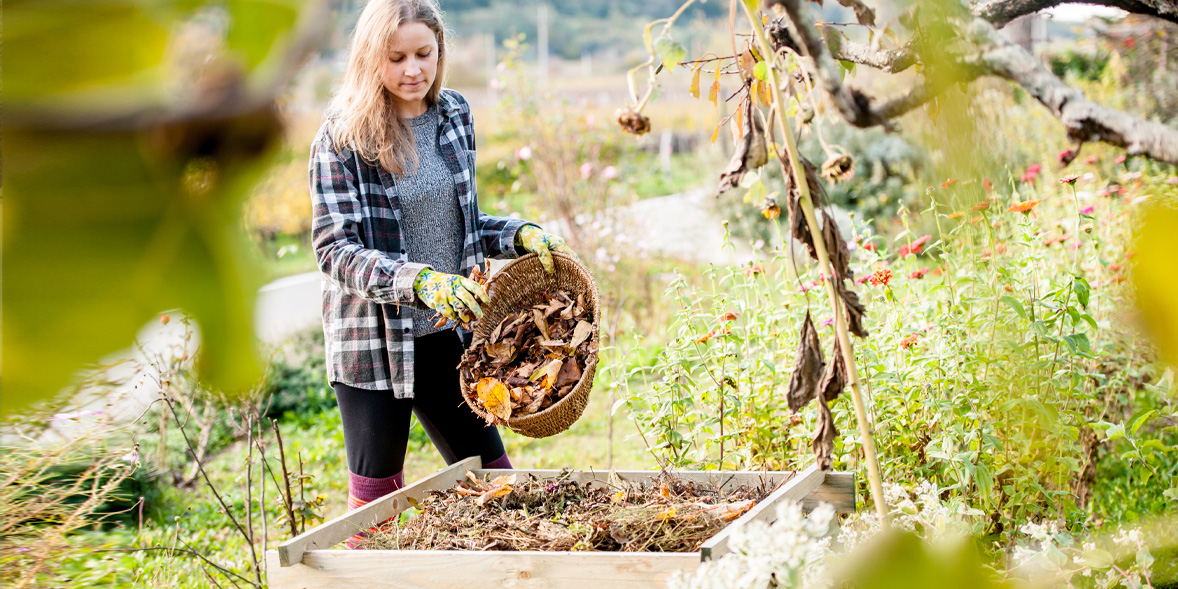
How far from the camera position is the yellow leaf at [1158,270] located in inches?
8.9

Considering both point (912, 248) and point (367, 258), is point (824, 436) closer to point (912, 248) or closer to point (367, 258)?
point (367, 258)

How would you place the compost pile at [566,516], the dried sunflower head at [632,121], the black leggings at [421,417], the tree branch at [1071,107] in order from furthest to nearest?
1. the black leggings at [421,417]
2. the compost pile at [566,516]
3. the dried sunflower head at [632,121]
4. the tree branch at [1071,107]

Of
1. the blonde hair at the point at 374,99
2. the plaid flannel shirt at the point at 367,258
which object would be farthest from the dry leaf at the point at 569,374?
the blonde hair at the point at 374,99

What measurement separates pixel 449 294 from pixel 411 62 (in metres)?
0.62

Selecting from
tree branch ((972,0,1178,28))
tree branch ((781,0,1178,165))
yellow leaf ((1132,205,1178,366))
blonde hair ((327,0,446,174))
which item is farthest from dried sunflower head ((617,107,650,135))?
yellow leaf ((1132,205,1178,366))

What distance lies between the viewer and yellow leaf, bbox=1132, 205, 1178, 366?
0.23 meters

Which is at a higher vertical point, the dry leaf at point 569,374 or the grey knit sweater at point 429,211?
the grey knit sweater at point 429,211

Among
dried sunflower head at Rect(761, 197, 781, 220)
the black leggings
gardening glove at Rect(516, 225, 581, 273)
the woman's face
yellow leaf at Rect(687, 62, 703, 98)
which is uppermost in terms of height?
the woman's face

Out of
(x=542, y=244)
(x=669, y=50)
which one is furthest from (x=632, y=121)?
(x=542, y=244)

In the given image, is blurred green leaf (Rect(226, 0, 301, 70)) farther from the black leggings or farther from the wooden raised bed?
the black leggings

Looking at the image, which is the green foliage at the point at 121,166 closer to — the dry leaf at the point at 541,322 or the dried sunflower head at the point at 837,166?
the dried sunflower head at the point at 837,166

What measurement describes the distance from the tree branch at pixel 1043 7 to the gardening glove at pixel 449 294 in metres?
1.17

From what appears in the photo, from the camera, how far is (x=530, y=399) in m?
2.07

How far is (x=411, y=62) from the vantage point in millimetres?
2113
